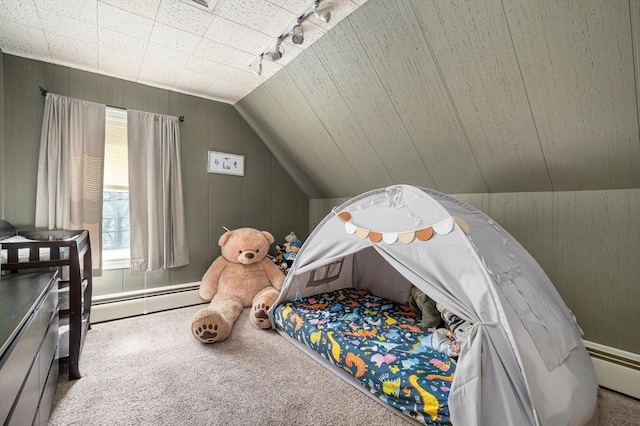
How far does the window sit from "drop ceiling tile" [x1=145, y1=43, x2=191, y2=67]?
0.73 m

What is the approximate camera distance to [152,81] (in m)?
2.81

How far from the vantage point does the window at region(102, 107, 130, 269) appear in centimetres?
275

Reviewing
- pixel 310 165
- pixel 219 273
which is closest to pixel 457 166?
pixel 310 165

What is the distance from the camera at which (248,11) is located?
5.87 ft

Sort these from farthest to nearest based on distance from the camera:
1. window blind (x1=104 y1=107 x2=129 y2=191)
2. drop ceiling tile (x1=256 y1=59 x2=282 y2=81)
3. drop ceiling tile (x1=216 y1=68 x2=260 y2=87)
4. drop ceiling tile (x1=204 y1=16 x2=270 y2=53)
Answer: window blind (x1=104 y1=107 x2=129 y2=191) < drop ceiling tile (x1=216 y1=68 x2=260 y2=87) < drop ceiling tile (x1=256 y1=59 x2=282 y2=81) < drop ceiling tile (x1=204 y1=16 x2=270 y2=53)

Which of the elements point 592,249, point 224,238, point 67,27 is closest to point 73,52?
A: point 67,27

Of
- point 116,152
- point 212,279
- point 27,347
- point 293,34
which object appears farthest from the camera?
point 212,279

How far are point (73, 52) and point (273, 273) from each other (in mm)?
2491

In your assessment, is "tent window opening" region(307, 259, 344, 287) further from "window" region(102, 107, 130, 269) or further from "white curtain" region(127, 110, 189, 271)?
"window" region(102, 107, 130, 269)

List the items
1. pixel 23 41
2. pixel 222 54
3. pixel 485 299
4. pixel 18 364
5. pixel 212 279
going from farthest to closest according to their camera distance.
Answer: pixel 212 279 → pixel 222 54 → pixel 23 41 → pixel 485 299 → pixel 18 364

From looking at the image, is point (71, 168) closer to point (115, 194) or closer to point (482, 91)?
point (115, 194)

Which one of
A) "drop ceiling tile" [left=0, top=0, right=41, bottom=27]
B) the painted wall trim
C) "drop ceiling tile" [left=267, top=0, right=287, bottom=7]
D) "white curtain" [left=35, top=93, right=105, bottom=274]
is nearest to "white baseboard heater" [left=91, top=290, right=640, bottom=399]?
the painted wall trim

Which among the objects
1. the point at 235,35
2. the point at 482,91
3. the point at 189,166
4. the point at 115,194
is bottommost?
the point at 115,194

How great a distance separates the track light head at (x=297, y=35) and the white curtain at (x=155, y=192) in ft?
5.48
